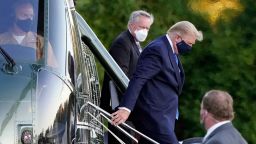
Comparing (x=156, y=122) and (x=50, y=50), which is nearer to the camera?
(x=50, y=50)

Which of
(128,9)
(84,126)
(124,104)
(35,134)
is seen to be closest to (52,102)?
(35,134)

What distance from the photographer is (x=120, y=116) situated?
7.88 m

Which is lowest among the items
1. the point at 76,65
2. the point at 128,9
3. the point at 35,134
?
the point at 35,134

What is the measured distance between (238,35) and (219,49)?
0.30 m

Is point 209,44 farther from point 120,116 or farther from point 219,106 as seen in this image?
point 219,106

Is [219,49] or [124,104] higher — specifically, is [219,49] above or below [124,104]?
above

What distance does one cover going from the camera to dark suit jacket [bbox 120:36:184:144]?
8.21 m

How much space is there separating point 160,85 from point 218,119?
186 cm

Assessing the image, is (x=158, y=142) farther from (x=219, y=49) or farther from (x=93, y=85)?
(x=219, y=49)

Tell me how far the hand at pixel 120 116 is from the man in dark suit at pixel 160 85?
0.90 ft

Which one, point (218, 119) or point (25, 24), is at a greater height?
point (25, 24)

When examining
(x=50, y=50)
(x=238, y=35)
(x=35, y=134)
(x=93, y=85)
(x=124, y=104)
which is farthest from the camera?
(x=238, y=35)

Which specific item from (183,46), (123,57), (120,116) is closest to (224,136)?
(120,116)

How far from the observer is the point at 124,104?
26.1ft
